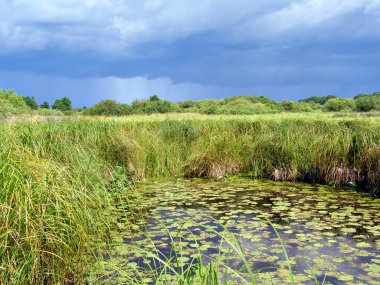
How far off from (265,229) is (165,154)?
4.96m

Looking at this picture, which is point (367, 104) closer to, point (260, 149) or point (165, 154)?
point (260, 149)

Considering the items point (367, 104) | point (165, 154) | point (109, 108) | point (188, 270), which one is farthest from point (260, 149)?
point (367, 104)

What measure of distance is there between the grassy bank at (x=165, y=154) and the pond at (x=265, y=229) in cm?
47

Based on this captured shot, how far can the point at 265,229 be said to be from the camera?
576 cm

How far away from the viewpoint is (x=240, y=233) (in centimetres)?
555

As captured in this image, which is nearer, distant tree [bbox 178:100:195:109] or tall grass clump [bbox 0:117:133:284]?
tall grass clump [bbox 0:117:133:284]

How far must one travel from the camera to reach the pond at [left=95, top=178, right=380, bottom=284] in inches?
170

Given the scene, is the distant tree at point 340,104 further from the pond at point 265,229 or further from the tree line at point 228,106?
the pond at point 265,229

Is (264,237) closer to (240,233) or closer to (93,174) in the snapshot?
(240,233)

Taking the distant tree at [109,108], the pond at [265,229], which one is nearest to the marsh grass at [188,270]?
the pond at [265,229]

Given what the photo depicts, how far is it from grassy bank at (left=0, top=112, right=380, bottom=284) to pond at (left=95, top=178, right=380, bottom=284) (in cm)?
47

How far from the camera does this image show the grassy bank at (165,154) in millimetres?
3729

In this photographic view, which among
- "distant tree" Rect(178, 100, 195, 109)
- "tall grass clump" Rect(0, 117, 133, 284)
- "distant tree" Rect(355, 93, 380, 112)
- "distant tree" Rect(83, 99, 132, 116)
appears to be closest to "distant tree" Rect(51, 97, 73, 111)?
"distant tree" Rect(178, 100, 195, 109)

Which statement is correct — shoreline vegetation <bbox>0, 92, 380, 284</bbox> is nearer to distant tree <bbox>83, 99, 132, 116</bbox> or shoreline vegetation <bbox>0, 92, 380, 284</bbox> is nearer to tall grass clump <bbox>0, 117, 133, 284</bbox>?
tall grass clump <bbox>0, 117, 133, 284</bbox>
